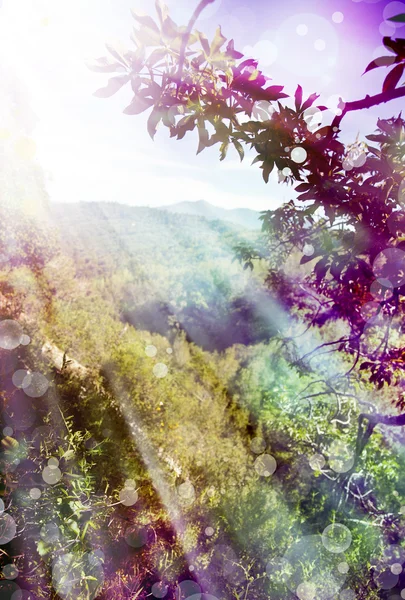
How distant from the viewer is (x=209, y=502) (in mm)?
4078

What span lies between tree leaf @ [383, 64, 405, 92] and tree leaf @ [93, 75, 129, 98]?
0.76 m

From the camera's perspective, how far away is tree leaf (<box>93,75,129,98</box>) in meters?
1.03

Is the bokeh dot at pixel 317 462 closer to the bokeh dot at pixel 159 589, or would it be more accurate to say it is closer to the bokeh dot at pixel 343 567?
the bokeh dot at pixel 343 567

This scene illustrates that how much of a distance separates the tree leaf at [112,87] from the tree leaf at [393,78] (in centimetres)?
76

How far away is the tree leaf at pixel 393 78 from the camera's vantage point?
0.87m

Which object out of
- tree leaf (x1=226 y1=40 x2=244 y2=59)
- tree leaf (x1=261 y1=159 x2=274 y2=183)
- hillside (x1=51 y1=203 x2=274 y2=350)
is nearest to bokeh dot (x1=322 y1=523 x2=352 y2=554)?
hillside (x1=51 y1=203 x2=274 y2=350)

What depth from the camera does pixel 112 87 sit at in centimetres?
105

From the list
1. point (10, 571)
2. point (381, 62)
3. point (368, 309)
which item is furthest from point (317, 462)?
point (381, 62)

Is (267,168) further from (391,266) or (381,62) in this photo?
(391,266)

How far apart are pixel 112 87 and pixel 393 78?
2.63ft

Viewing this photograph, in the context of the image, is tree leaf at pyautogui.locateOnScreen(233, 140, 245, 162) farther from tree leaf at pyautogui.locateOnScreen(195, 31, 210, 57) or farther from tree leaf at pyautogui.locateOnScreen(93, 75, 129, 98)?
tree leaf at pyautogui.locateOnScreen(93, 75, 129, 98)

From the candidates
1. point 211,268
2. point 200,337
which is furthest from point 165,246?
point 200,337

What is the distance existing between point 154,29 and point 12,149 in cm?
1321

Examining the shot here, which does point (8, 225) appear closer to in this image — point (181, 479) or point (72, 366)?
point (72, 366)
